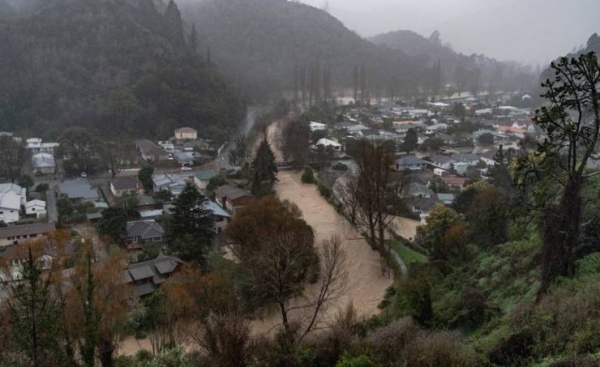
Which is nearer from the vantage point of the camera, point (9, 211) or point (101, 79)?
point (9, 211)

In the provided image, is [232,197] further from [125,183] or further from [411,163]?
[411,163]

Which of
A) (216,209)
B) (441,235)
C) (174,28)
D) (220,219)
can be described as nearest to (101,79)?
(174,28)

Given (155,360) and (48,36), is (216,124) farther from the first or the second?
(155,360)

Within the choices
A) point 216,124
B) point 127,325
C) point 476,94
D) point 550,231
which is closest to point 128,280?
point 127,325

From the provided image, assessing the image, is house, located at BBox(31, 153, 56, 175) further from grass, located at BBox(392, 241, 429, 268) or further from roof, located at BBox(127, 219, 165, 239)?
grass, located at BBox(392, 241, 429, 268)

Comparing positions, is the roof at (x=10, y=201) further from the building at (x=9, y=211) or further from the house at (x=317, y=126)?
the house at (x=317, y=126)

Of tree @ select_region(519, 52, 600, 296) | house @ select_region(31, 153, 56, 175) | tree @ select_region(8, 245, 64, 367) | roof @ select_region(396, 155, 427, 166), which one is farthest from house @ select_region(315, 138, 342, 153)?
tree @ select_region(519, 52, 600, 296)
